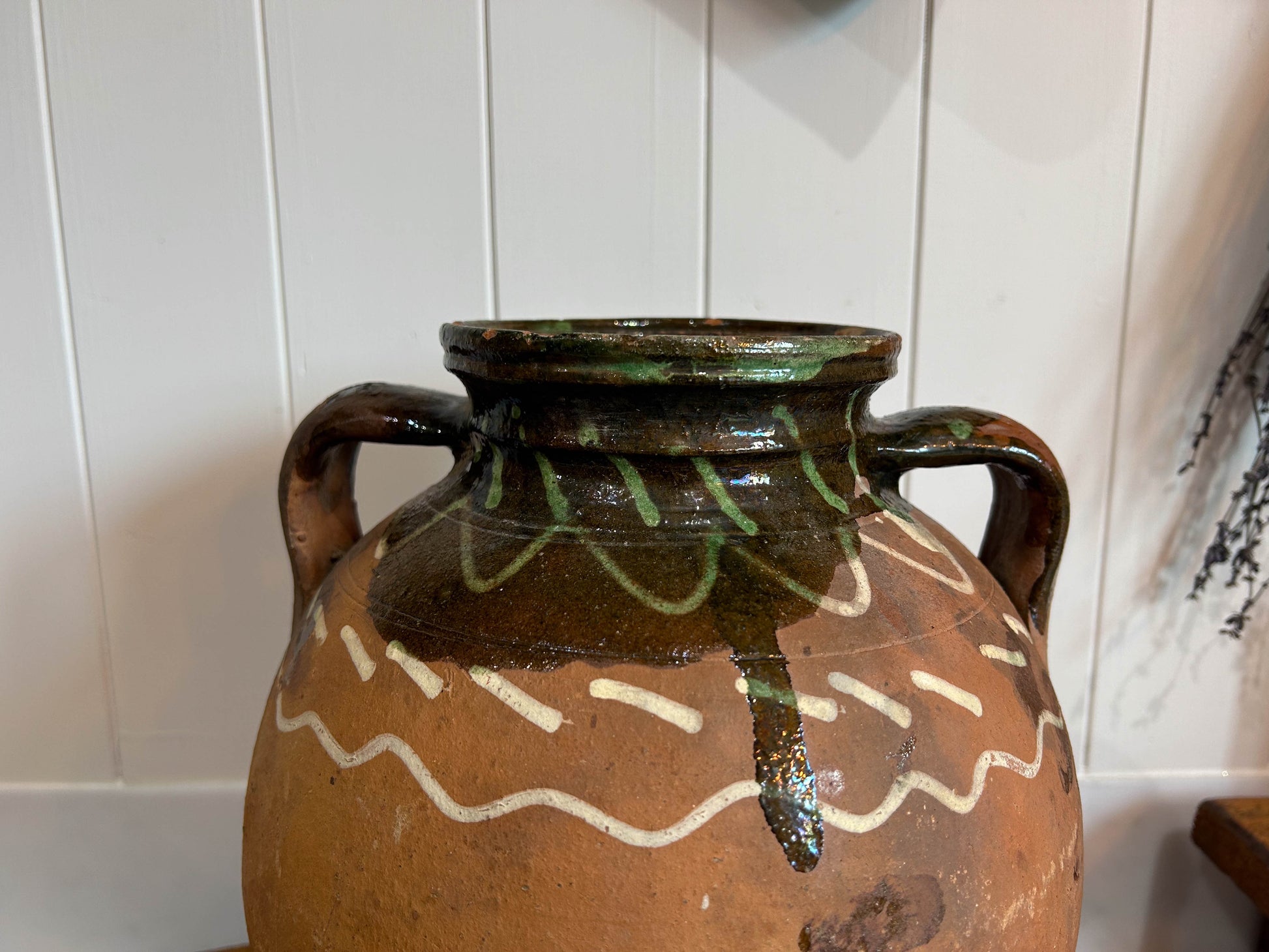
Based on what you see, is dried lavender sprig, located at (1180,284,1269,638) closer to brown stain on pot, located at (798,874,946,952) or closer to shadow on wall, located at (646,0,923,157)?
shadow on wall, located at (646,0,923,157)

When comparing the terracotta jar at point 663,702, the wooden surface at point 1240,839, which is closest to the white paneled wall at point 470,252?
the wooden surface at point 1240,839

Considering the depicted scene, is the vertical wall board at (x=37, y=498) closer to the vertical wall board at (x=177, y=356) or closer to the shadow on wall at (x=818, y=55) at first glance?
the vertical wall board at (x=177, y=356)

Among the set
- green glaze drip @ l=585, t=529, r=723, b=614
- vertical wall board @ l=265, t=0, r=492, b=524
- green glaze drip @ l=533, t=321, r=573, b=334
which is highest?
vertical wall board @ l=265, t=0, r=492, b=524

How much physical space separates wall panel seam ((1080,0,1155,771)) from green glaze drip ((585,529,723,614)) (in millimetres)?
670

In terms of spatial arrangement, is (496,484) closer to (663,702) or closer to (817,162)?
(663,702)

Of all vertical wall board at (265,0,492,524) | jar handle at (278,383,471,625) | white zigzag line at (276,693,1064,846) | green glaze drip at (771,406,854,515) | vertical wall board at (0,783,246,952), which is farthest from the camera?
vertical wall board at (0,783,246,952)

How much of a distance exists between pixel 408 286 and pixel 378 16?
25 centimetres

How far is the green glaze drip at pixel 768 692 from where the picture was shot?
19.6 inches

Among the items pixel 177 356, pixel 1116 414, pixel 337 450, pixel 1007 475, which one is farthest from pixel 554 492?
pixel 1116 414

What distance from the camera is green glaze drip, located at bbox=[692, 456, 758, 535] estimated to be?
567mm

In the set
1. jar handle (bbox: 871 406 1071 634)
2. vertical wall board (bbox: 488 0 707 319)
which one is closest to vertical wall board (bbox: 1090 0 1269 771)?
jar handle (bbox: 871 406 1071 634)

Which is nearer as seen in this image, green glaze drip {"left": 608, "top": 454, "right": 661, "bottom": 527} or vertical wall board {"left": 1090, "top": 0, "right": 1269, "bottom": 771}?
green glaze drip {"left": 608, "top": 454, "right": 661, "bottom": 527}

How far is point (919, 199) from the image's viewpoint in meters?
0.98

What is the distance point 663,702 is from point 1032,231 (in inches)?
28.6
